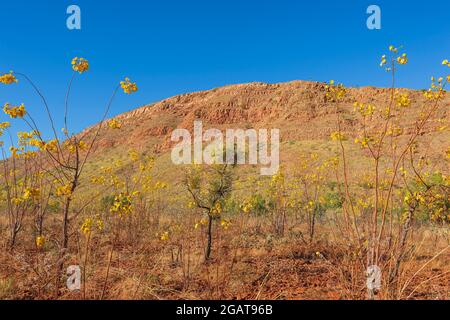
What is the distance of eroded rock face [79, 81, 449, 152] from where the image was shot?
5180 cm

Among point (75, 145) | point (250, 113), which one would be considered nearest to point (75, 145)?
point (75, 145)

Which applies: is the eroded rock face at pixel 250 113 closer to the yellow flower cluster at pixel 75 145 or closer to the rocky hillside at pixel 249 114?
the rocky hillside at pixel 249 114

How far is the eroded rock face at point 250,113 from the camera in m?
51.8

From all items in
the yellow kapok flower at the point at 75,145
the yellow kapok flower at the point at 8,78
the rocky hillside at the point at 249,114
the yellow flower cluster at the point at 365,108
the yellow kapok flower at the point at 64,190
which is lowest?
the yellow kapok flower at the point at 64,190

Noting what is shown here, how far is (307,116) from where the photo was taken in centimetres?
5338

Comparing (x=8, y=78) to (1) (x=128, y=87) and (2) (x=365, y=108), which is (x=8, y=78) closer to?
(1) (x=128, y=87)

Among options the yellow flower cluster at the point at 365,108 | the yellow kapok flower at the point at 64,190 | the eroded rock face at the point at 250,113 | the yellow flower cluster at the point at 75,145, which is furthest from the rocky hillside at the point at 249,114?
the yellow kapok flower at the point at 64,190

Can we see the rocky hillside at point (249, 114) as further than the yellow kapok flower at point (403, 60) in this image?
Yes

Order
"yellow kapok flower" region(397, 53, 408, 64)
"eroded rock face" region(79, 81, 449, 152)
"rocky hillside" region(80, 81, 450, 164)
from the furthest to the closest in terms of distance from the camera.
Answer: "eroded rock face" region(79, 81, 449, 152) < "rocky hillside" region(80, 81, 450, 164) < "yellow kapok flower" region(397, 53, 408, 64)

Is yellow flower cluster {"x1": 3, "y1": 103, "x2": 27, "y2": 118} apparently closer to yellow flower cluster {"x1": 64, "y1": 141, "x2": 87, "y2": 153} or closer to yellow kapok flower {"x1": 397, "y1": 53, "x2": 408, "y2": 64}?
yellow flower cluster {"x1": 64, "y1": 141, "x2": 87, "y2": 153}

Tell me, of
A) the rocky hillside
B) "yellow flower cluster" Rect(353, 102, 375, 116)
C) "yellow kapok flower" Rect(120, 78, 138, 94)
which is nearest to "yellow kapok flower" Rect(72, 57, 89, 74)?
"yellow kapok flower" Rect(120, 78, 138, 94)
